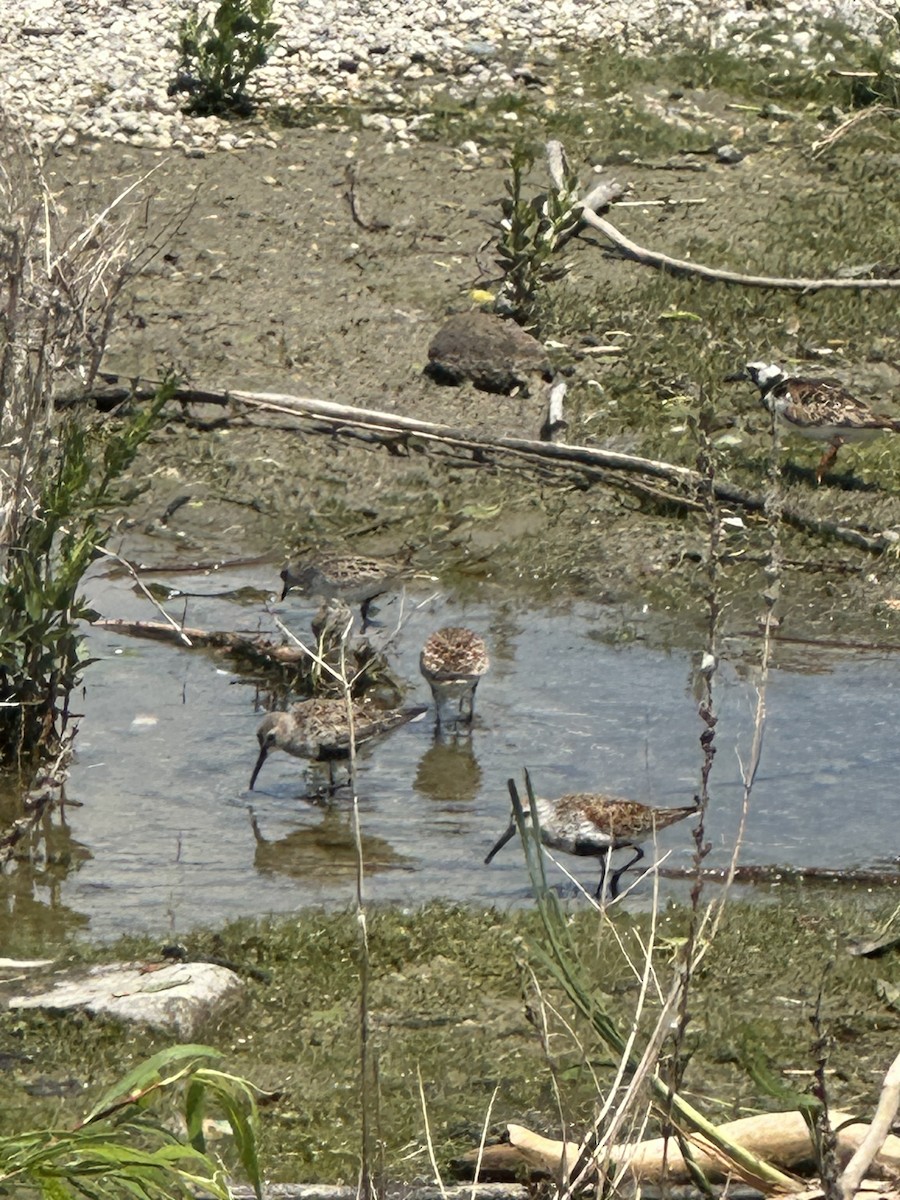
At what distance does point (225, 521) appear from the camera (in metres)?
11.4

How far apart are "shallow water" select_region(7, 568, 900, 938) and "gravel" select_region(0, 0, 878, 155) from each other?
6171 millimetres

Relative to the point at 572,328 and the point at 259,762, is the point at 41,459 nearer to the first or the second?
the point at 259,762

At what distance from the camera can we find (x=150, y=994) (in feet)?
19.4

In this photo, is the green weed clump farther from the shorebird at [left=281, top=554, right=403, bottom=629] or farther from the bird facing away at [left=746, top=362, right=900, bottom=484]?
the bird facing away at [left=746, top=362, right=900, bottom=484]

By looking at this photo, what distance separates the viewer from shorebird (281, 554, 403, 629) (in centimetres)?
983

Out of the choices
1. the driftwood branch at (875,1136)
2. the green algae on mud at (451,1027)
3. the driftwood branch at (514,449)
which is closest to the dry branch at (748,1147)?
the green algae on mud at (451,1027)

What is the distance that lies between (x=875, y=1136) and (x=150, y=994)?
10.0ft

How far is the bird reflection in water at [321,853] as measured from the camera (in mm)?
7707

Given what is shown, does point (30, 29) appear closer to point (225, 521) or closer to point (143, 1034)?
point (225, 521)

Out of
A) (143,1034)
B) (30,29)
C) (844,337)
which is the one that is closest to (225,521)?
(844,337)

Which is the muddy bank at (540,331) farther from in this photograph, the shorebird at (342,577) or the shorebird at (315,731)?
the shorebird at (315,731)

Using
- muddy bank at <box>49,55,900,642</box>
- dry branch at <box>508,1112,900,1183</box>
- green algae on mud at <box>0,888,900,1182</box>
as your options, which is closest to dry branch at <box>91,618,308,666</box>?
muddy bank at <box>49,55,900,642</box>

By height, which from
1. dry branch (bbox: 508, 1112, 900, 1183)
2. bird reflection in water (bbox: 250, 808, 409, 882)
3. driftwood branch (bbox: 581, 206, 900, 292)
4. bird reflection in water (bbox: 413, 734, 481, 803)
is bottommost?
bird reflection in water (bbox: 250, 808, 409, 882)

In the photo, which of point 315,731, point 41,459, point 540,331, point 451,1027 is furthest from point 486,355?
point 451,1027
